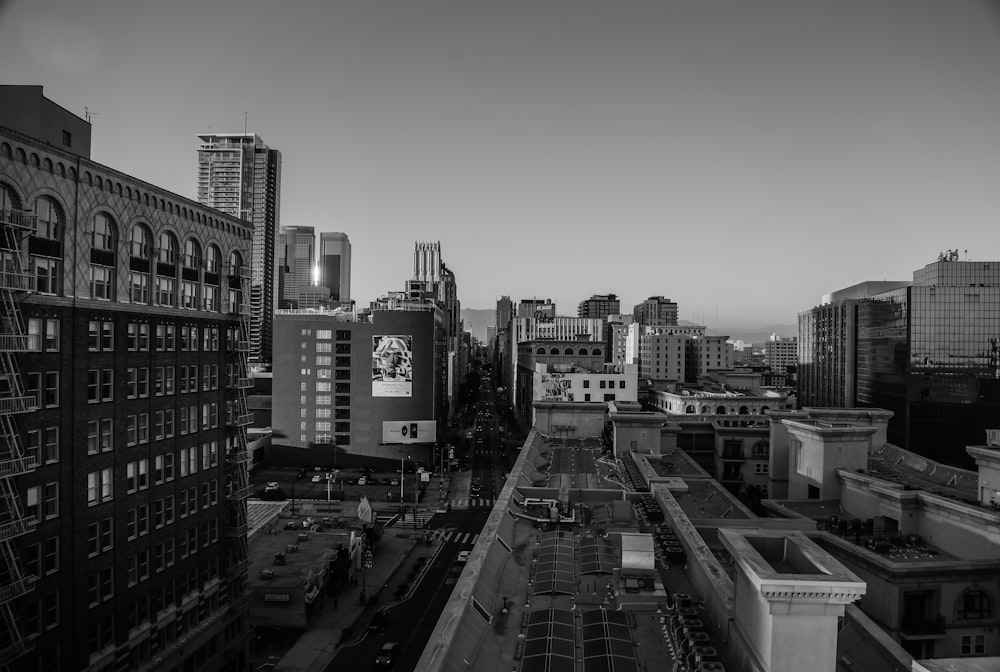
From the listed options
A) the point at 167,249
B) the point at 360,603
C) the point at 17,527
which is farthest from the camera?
the point at 360,603

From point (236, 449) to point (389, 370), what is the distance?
194 feet

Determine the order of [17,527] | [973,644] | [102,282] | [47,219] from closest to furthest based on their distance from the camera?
1. [17,527]
2. [47,219]
3. [973,644]
4. [102,282]

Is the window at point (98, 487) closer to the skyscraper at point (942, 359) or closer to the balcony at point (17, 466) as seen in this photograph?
the balcony at point (17, 466)

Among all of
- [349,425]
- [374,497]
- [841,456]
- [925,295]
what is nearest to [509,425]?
[349,425]

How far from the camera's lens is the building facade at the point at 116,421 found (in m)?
23.7

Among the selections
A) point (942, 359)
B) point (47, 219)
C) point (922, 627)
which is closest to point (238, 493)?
point (47, 219)

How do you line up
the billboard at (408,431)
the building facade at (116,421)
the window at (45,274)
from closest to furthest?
1. the building facade at (116,421)
2. the window at (45,274)
3. the billboard at (408,431)

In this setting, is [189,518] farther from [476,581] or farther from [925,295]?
[925,295]

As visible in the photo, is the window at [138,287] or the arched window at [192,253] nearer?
the window at [138,287]

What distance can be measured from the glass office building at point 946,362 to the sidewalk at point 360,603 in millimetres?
70619

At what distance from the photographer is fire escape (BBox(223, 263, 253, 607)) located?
3756cm

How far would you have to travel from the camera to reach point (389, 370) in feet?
321

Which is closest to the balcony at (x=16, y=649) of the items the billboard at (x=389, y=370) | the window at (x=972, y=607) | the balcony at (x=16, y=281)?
the balcony at (x=16, y=281)

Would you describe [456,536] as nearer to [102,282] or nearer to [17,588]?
[17,588]
